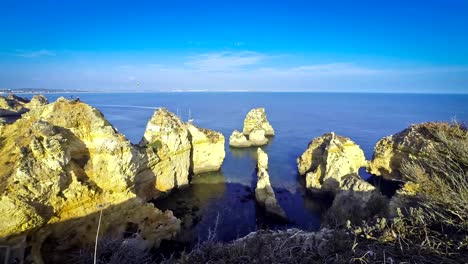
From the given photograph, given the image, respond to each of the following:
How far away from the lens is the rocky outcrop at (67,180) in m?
11.3

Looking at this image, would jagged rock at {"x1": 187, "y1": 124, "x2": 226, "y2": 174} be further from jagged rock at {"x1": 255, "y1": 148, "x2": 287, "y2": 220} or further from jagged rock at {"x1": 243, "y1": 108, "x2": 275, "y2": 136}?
jagged rock at {"x1": 243, "y1": 108, "x2": 275, "y2": 136}

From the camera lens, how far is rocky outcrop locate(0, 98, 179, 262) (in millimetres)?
11266

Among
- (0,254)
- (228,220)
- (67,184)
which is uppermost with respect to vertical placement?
(67,184)

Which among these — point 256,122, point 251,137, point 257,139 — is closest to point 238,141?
point 251,137

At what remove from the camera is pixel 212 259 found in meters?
5.53

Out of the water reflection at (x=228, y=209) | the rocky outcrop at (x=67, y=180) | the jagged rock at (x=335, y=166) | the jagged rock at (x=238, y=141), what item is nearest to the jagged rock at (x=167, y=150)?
the water reflection at (x=228, y=209)

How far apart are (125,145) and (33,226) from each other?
710 centimetres

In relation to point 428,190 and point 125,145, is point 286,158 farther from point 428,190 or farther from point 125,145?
point 428,190

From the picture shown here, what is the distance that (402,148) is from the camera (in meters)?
23.8

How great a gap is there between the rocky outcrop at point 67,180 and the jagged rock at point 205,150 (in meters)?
12.7

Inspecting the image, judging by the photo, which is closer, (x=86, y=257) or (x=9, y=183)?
(x=86, y=257)

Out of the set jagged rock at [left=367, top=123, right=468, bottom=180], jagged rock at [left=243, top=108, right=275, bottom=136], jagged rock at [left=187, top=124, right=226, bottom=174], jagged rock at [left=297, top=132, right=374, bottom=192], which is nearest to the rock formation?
jagged rock at [left=243, top=108, right=275, bottom=136]


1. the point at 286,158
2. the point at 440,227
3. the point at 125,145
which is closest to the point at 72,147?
the point at 125,145

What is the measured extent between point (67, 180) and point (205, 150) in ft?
66.2
